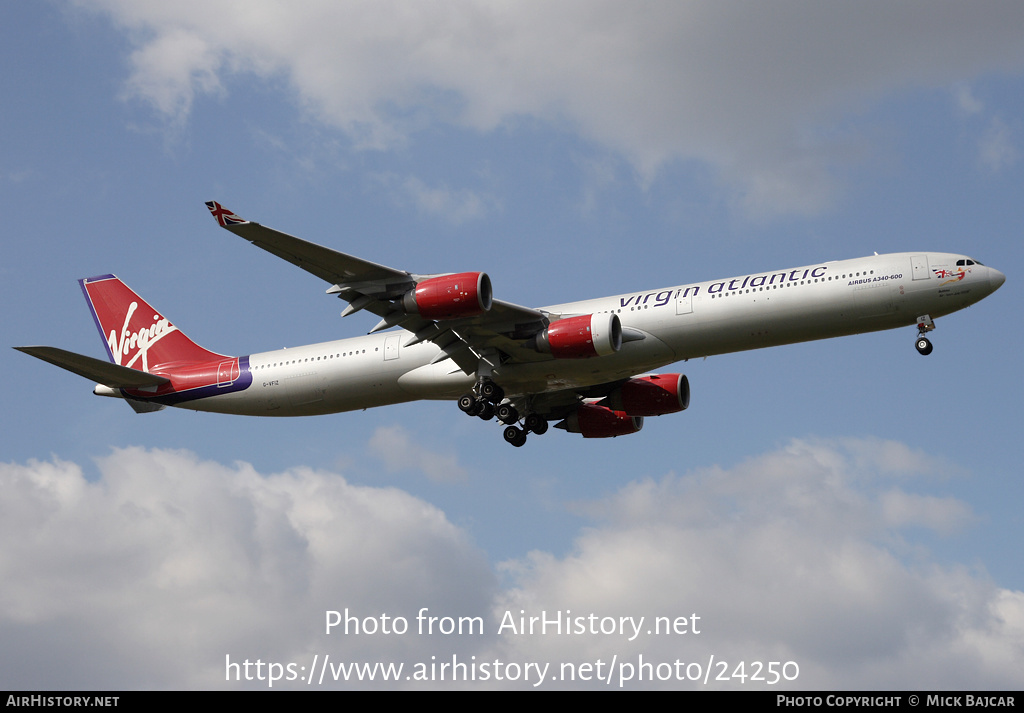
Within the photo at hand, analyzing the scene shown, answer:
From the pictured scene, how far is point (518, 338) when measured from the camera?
38188mm

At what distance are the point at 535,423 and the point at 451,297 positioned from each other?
1143 cm

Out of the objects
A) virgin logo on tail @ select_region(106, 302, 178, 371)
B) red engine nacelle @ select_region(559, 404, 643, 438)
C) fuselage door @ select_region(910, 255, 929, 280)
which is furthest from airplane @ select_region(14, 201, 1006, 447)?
virgin logo on tail @ select_region(106, 302, 178, 371)

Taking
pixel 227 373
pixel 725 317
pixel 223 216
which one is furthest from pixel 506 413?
pixel 223 216

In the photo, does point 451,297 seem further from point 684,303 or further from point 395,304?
point 684,303

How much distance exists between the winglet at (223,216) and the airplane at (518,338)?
41 millimetres

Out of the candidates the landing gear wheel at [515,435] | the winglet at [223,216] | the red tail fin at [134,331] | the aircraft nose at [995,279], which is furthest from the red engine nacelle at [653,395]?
the winglet at [223,216]

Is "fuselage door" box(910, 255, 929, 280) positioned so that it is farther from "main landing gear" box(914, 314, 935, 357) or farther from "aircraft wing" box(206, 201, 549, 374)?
"aircraft wing" box(206, 201, 549, 374)

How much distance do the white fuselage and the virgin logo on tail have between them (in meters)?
10.5

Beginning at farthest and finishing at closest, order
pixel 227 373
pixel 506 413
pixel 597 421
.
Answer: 1. pixel 597 421
2. pixel 227 373
3. pixel 506 413

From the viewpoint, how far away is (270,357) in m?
43.0

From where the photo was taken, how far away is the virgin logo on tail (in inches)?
1852
